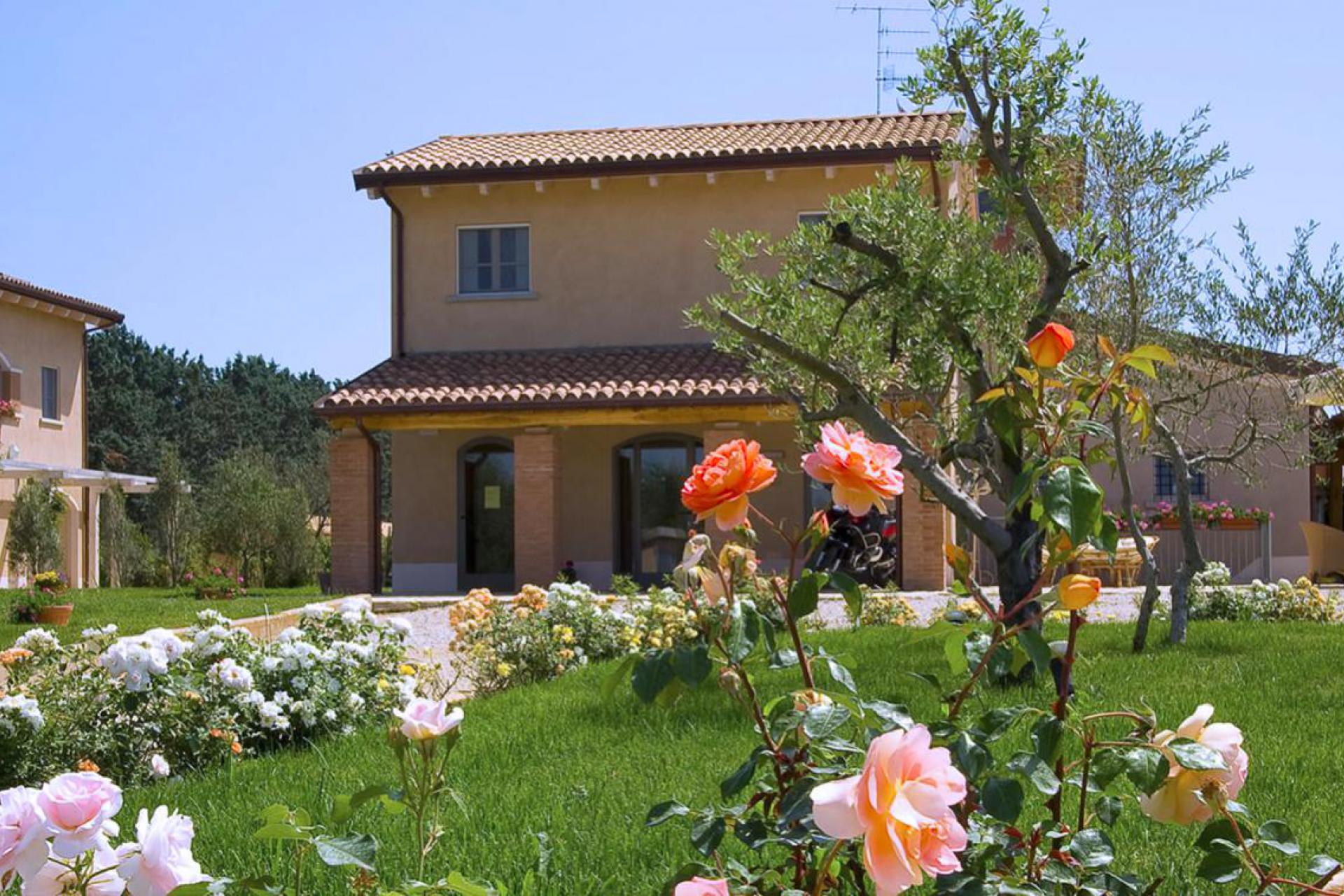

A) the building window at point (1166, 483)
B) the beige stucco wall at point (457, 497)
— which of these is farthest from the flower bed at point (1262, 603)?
the building window at point (1166, 483)

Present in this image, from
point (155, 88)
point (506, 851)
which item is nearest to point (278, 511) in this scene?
point (155, 88)

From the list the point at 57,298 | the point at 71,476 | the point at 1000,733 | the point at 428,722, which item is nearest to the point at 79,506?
the point at 71,476

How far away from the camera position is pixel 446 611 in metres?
16.0

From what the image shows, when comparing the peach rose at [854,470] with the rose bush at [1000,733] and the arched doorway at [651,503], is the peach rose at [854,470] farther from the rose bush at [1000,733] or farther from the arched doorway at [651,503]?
the arched doorway at [651,503]

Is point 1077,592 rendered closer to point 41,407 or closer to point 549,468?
point 549,468

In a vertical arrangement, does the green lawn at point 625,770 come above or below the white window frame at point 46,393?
below

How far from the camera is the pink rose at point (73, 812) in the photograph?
162cm

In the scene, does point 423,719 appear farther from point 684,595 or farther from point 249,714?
point 249,714

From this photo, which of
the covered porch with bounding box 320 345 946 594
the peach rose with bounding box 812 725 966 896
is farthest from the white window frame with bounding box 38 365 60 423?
the peach rose with bounding box 812 725 966 896

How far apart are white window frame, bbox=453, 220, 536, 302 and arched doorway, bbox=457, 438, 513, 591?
7.24ft

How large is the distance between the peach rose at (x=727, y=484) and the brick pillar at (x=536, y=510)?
1646 cm

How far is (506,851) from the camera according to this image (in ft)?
12.6

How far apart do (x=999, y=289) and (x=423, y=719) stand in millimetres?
5834

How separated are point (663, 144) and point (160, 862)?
65.0ft
